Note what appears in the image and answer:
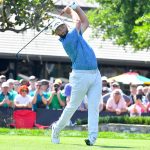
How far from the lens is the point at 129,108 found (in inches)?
859

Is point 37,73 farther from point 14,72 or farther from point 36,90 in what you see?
point 36,90

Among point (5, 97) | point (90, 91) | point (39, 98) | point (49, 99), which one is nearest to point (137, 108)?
point (49, 99)

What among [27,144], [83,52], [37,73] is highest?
[83,52]

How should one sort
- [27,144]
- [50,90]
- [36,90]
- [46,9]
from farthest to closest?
[50,90] → [36,90] → [46,9] → [27,144]

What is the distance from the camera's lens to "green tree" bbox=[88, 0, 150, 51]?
1368 inches

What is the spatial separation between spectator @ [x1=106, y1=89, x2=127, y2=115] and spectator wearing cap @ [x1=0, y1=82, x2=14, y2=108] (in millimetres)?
2463

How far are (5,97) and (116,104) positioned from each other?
2809 mm

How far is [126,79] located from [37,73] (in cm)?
579

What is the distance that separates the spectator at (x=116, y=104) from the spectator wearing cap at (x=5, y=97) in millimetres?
2463

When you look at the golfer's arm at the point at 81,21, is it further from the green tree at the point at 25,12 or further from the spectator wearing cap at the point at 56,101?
the spectator wearing cap at the point at 56,101

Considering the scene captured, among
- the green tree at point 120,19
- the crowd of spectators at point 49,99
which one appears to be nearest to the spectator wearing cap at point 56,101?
the crowd of spectators at point 49,99

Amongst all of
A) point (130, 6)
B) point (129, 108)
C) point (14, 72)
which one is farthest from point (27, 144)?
point (14, 72)

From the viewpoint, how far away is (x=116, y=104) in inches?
838

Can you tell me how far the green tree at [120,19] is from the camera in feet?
114
